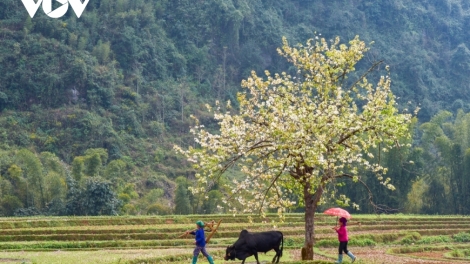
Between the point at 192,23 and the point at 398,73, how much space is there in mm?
42403

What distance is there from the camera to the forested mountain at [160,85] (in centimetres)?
7594

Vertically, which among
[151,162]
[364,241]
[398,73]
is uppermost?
[398,73]

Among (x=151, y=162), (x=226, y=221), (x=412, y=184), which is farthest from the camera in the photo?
(x=151, y=162)

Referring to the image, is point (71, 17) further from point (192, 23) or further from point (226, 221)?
point (226, 221)

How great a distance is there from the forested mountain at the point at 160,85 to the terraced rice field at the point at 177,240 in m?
7.04

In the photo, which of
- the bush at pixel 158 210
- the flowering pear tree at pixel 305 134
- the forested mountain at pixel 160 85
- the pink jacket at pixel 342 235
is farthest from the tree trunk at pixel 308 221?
the bush at pixel 158 210

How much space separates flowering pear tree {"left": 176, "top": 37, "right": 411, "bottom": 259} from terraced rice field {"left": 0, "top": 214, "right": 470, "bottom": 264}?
4202 millimetres

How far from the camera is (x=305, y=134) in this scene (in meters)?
24.5

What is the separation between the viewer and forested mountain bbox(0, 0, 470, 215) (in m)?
75.9

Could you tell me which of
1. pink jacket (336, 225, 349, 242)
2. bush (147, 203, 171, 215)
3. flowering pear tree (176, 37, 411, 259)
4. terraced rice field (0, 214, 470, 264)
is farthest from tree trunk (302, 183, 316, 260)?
bush (147, 203, 171, 215)

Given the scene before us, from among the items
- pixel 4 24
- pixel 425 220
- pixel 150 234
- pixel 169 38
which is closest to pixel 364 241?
pixel 150 234

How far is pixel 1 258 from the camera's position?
98.7ft

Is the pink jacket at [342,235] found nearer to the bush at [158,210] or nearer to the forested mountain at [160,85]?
the forested mountain at [160,85]

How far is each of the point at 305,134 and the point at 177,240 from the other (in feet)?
60.5
